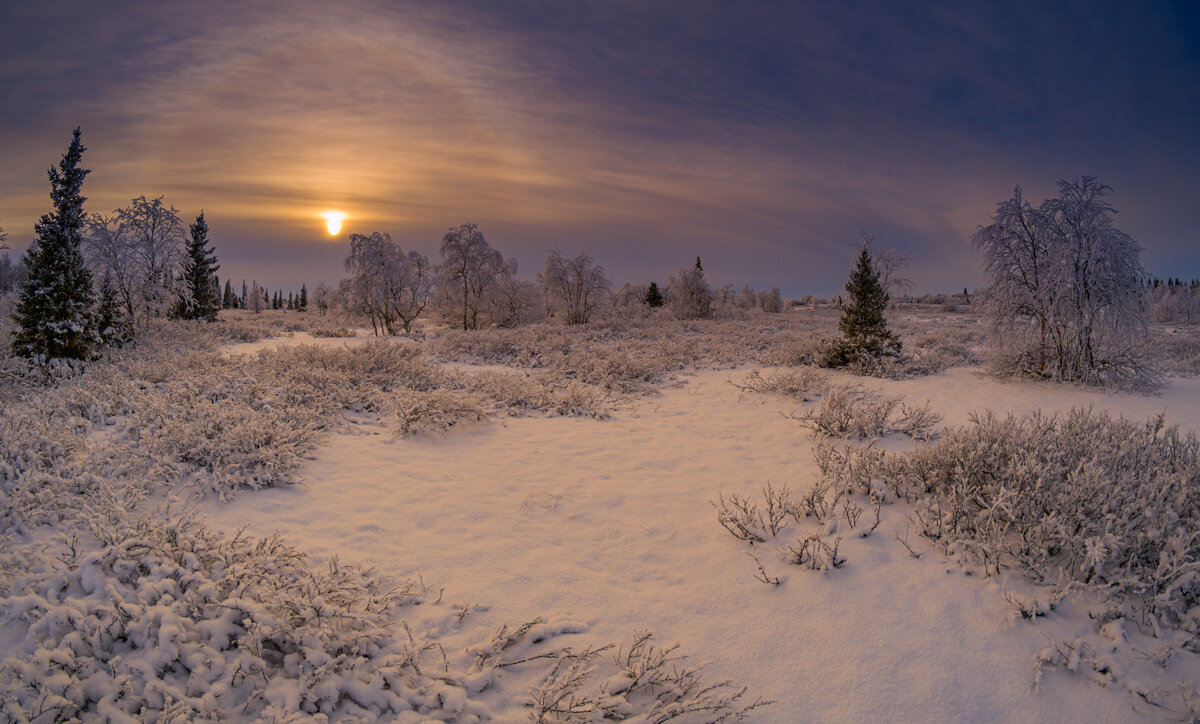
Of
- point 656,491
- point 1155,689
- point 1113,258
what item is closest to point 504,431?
point 656,491

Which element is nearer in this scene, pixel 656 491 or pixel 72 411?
pixel 656 491

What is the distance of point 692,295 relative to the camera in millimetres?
49188

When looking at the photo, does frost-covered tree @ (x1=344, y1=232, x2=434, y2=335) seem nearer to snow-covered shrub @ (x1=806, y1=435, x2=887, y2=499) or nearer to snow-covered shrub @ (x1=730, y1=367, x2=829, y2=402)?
snow-covered shrub @ (x1=730, y1=367, x2=829, y2=402)

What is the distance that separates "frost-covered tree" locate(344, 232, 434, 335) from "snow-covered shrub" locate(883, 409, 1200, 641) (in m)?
30.9

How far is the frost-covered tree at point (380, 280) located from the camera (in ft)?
102

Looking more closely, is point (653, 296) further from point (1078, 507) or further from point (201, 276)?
point (1078, 507)

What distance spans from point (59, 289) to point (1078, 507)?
2331cm

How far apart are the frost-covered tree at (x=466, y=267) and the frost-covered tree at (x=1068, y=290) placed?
27.5m

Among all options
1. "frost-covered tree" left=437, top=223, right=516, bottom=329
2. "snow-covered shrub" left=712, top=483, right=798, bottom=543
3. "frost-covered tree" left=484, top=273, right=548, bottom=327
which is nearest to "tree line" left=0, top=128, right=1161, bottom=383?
"snow-covered shrub" left=712, top=483, right=798, bottom=543

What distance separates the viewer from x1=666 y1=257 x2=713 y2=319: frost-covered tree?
48.9 meters

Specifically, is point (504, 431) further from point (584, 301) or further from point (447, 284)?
point (584, 301)

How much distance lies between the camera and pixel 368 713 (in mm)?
2684

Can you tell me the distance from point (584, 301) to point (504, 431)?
32.1 metres

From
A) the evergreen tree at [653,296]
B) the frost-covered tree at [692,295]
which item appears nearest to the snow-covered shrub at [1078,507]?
the frost-covered tree at [692,295]
